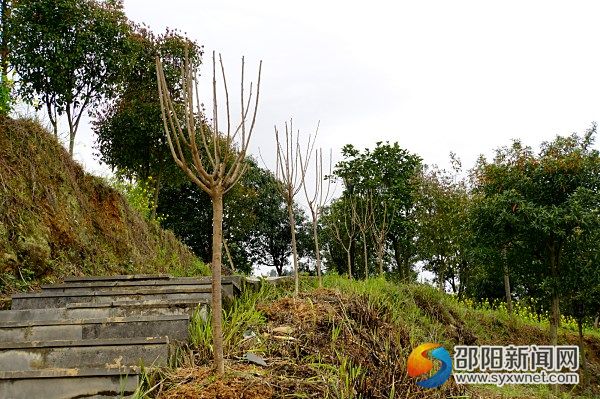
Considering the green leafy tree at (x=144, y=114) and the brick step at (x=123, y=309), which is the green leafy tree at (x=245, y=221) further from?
the brick step at (x=123, y=309)

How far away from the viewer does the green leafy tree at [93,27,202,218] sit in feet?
50.3

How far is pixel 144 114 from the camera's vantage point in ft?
50.5

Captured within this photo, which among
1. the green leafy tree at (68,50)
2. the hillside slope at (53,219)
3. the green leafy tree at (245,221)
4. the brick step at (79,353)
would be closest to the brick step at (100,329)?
the brick step at (79,353)

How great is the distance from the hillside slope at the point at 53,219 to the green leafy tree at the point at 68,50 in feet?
11.7

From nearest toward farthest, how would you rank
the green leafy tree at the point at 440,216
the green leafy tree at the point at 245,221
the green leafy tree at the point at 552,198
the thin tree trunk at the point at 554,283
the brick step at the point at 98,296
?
the brick step at the point at 98,296 < the green leafy tree at the point at 552,198 < the thin tree trunk at the point at 554,283 < the green leafy tree at the point at 440,216 < the green leafy tree at the point at 245,221

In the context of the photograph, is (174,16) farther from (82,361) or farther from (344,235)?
(344,235)

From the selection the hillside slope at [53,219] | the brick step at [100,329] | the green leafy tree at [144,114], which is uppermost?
the green leafy tree at [144,114]

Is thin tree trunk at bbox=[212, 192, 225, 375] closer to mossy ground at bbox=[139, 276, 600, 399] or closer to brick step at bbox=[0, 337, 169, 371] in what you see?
mossy ground at bbox=[139, 276, 600, 399]

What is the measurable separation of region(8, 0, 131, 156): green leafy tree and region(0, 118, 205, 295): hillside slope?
357cm

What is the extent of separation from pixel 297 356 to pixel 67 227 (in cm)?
441

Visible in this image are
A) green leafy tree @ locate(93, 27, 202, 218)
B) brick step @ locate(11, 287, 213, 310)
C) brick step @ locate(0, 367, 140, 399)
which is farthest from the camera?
green leafy tree @ locate(93, 27, 202, 218)

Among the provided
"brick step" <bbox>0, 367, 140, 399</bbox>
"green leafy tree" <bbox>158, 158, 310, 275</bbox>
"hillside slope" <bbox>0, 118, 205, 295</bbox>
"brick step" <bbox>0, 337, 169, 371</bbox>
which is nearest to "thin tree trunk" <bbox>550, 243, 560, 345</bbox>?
"hillside slope" <bbox>0, 118, 205, 295</bbox>

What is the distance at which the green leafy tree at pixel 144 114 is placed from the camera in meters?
15.3

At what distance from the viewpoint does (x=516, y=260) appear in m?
12.5
